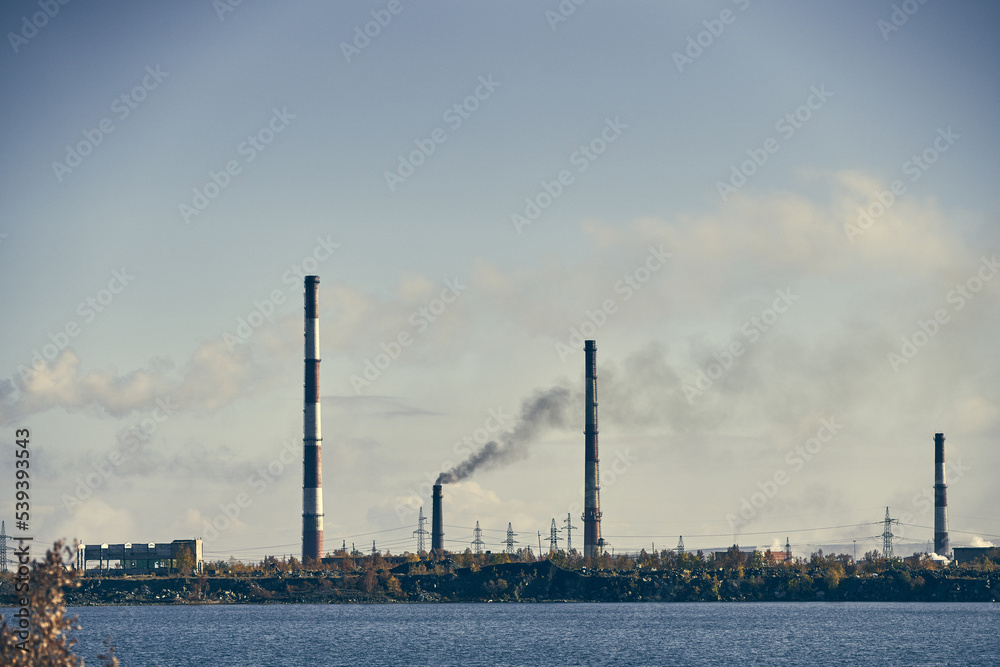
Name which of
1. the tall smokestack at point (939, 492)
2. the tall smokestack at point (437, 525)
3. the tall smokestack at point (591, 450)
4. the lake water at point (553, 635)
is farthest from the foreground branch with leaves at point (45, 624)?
the tall smokestack at point (939, 492)

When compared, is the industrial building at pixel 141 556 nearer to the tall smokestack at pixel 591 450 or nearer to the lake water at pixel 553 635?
the lake water at pixel 553 635

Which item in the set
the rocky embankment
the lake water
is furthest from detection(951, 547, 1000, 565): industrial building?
the lake water

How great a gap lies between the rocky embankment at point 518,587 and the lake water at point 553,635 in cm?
789

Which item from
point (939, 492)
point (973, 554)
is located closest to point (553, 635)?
point (939, 492)

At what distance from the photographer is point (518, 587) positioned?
520ft

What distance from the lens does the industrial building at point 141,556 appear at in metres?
163

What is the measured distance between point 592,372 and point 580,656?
59384mm

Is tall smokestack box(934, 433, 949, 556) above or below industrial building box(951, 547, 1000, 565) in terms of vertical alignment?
above

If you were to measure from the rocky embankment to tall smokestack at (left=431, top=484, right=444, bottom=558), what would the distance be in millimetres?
5053

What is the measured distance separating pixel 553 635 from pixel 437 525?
57.0m

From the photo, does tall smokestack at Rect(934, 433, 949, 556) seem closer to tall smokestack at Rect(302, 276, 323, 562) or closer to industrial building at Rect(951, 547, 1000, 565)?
industrial building at Rect(951, 547, 1000, 565)

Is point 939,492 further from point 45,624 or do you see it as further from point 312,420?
point 45,624

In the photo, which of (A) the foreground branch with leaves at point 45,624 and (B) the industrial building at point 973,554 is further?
(B) the industrial building at point 973,554

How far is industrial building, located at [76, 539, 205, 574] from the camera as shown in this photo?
162875mm
